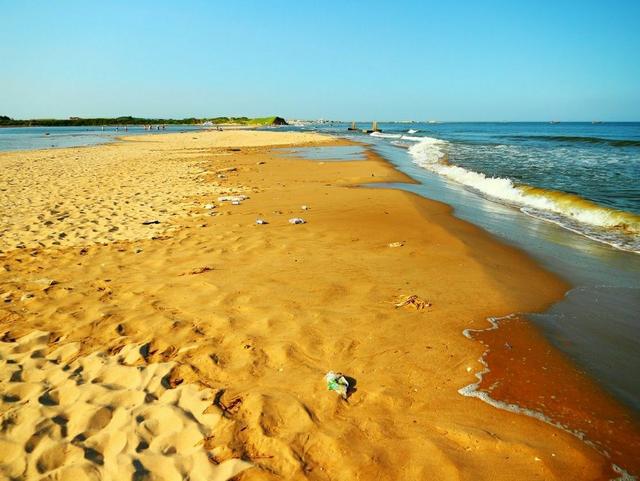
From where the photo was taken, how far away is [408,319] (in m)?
4.07

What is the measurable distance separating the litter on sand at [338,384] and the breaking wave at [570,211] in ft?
21.9

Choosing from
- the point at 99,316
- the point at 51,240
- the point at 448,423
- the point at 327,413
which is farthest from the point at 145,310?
the point at 51,240

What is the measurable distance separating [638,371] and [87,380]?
459cm

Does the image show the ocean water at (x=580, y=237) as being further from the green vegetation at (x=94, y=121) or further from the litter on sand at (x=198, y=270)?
the green vegetation at (x=94, y=121)

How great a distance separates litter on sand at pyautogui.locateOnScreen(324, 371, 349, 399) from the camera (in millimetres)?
2971

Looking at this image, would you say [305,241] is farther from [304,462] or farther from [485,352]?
[304,462]

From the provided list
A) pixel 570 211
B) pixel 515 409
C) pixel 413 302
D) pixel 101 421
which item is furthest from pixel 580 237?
pixel 101 421

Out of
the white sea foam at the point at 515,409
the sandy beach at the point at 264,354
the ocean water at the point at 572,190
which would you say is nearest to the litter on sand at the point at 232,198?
the sandy beach at the point at 264,354

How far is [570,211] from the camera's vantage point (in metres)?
9.99

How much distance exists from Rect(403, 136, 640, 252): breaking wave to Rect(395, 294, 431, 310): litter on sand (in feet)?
16.6

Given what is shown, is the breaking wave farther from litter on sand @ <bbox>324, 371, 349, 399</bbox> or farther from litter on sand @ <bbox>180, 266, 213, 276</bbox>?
litter on sand @ <bbox>180, 266, 213, 276</bbox>

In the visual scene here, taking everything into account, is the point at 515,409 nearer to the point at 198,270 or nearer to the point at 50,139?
the point at 198,270

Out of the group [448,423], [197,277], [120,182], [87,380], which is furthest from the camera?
[120,182]

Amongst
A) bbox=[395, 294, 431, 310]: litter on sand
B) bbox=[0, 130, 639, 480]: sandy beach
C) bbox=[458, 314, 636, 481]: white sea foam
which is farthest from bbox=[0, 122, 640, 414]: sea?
bbox=[395, 294, 431, 310]: litter on sand
